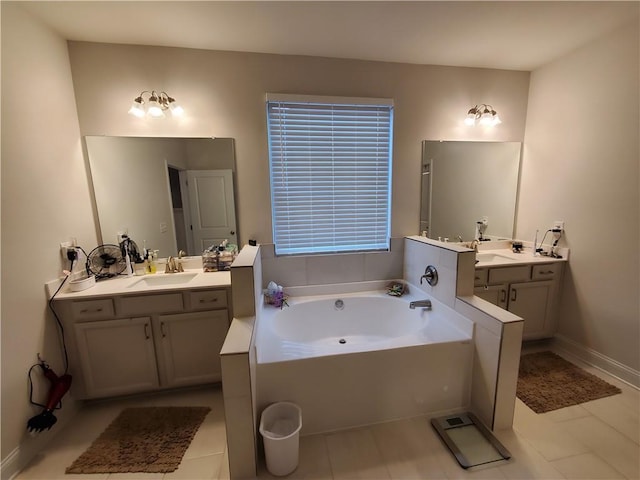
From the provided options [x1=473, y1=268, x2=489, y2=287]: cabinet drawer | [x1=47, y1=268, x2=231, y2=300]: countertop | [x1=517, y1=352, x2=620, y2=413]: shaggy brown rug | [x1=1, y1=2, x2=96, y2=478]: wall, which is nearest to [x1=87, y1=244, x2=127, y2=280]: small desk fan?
[x1=47, y1=268, x2=231, y2=300]: countertop

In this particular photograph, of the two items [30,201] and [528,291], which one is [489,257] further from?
[30,201]

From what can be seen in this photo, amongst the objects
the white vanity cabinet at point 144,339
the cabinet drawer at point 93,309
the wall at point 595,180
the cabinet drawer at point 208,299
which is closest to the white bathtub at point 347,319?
the cabinet drawer at point 208,299

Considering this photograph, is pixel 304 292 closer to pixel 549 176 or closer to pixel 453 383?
pixel 453 383

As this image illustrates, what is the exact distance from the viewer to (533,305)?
2.41 m

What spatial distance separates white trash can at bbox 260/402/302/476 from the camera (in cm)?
133

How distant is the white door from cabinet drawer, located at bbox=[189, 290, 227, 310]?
0.53 m

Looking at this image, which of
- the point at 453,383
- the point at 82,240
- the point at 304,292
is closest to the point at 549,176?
the point at 453,383

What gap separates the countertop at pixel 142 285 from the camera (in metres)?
1.74

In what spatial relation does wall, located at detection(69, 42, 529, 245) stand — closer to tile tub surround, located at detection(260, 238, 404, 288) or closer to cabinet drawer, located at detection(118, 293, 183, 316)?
tile tub surround, located at detection(260, 238, 404, 288)

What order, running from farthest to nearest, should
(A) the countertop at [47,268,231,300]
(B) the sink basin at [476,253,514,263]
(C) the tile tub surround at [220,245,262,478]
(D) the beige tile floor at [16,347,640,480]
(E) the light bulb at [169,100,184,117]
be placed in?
(B) the sink basin at [476,253,514,263] < (E) the light bulb at [169,100,184,117] < (A) the countertop at [47,268,231,300] < (D) the beige tile floor at [16,347,640,480] < (C) the tile tub surround at [220,245,262,478]

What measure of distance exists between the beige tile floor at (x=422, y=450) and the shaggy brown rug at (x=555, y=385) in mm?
61

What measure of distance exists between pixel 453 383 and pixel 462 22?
7.69ft

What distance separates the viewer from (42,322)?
1.63m

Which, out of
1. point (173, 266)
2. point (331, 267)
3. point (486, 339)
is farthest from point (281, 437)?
point (173, 266)
